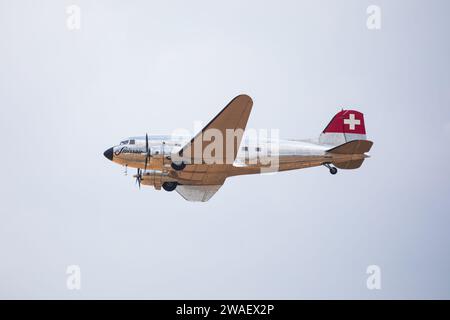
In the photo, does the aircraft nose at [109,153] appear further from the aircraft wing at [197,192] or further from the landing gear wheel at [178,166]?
the aircraft wing at [197,192]

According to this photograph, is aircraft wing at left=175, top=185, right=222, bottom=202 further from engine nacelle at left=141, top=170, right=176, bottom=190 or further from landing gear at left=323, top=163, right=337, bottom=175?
landing gear at left=323, top=163, right=337, bottom=175

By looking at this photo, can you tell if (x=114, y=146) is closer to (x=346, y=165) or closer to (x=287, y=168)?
(x=287, y=168)

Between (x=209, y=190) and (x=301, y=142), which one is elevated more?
(x=301, y=142)

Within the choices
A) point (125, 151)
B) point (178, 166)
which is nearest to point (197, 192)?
point (178, 166)

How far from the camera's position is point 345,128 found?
33.8 m

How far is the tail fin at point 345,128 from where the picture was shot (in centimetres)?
3362

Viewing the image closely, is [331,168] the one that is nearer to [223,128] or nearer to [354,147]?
[354,147]

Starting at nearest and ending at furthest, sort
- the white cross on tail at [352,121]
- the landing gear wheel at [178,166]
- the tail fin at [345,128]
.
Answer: the landing gear wheel at [178,166]
the tail fin at [345,128]
the white cross on tail at [352,121]

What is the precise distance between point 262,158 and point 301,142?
245cm

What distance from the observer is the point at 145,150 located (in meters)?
29.9

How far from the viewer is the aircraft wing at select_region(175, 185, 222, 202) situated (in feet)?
107

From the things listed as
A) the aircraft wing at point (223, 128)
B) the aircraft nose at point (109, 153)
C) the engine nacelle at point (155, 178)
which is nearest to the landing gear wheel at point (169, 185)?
the engine nacelle at point (155, 178)

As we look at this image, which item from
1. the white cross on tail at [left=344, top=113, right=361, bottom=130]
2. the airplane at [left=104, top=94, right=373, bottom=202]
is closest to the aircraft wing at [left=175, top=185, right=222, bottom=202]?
the airplane at [left=104, top=94, right=373, bottom=202]

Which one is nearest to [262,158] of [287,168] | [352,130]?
[287,168]
